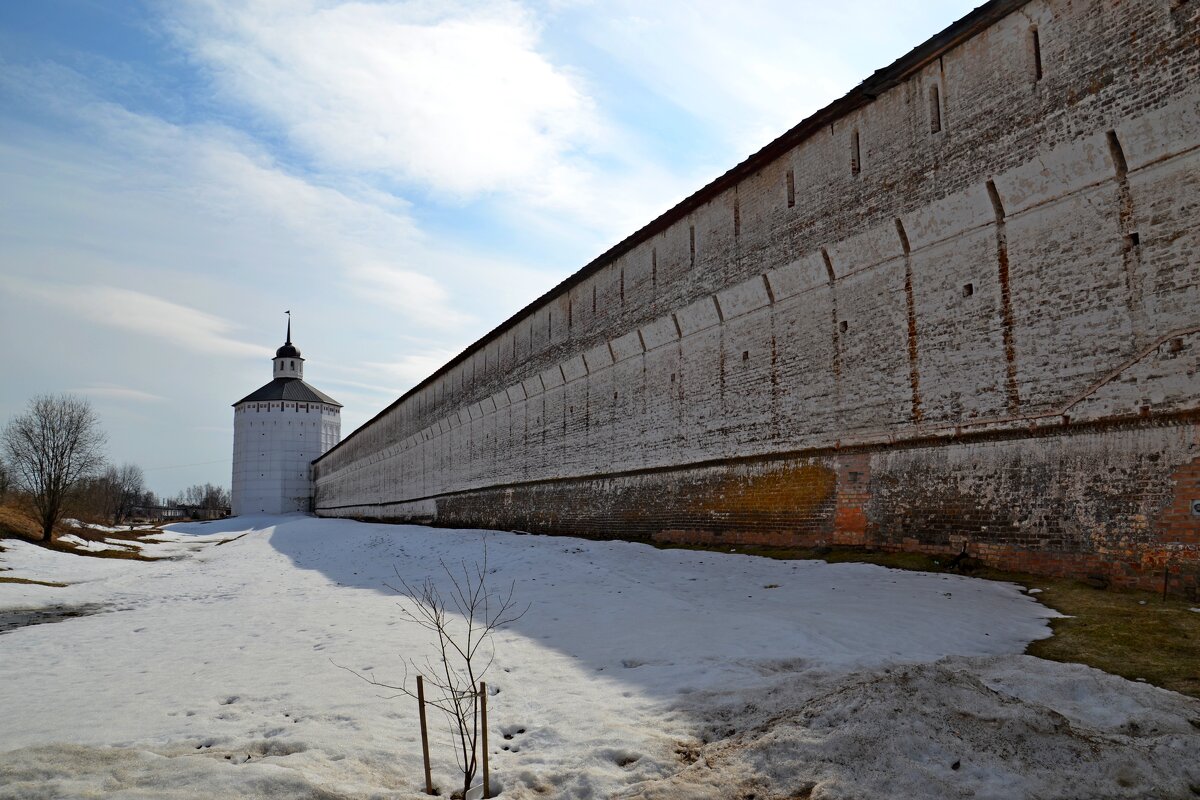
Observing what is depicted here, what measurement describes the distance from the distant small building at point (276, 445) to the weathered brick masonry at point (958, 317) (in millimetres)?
48850

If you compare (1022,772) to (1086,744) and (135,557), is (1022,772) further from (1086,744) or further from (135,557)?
(135,557)

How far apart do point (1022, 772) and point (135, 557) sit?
3177 centimetres

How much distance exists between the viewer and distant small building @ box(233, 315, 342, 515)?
58688 millimetres

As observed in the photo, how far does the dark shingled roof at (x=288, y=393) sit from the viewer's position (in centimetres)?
6025

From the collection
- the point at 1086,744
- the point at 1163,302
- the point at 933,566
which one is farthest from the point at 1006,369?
the point at 1086,744

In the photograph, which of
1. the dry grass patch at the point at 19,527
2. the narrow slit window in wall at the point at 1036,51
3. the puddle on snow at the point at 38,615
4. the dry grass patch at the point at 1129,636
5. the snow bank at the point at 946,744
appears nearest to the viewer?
the snow bank at the point at 946,744

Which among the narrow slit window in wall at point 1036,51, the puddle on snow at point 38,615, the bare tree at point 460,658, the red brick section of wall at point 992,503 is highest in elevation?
the narrow slit window in wall at point 1036,51

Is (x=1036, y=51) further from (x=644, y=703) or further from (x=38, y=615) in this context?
(x=38, y=615)

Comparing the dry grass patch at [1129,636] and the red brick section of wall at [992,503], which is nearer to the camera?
the dry grass patch at [1129,636]

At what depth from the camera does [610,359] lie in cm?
1891

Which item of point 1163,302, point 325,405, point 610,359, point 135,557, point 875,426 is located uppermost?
point 325,405

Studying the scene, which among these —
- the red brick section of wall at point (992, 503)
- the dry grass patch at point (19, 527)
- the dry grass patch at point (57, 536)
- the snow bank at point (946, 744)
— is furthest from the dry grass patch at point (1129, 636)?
the dry grass patch at point (19, 527)

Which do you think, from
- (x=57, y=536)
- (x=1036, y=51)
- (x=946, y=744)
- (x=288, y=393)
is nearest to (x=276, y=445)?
(x=288, y=393)

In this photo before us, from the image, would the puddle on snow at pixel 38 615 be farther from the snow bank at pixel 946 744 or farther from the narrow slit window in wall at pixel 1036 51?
the narrow slit window in wall at pixel 1036 51
